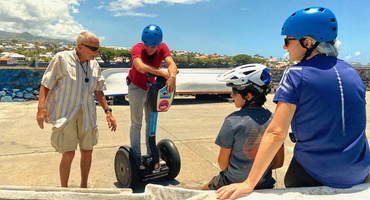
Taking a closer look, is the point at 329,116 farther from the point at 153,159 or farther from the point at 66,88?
the point at 66,88

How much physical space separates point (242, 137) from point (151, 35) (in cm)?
161

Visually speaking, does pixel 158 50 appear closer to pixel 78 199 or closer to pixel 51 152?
pixel 78 199

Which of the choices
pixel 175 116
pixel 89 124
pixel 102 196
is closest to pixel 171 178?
pixel 89 124

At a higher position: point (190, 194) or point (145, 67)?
point (145, 67)

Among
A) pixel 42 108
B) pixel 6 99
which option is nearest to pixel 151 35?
pixel 42 108

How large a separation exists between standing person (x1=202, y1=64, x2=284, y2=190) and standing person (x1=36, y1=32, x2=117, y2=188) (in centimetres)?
157

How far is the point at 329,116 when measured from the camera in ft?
5.12

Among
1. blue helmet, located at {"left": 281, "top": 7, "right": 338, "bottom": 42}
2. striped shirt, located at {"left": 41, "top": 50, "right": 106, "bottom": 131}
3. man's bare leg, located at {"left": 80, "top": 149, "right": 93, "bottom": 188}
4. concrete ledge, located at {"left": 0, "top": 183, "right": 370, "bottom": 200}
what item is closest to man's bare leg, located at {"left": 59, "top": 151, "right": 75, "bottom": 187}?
man's bare leg, located at {"left": 80, "top": 149, "right": 93, "bottom": 188}

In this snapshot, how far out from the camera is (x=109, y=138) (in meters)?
5.90

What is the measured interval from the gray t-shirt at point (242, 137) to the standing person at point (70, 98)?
1683 millimetres

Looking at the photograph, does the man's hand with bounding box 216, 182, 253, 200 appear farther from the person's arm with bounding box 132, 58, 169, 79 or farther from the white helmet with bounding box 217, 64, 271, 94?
the person's arm with bounding box 132, 58, 169, 79

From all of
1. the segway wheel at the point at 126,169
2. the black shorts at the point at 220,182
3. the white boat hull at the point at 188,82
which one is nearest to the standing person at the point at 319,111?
the black shorts at the point at 220,182

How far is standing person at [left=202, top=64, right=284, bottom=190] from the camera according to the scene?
1.95 metres

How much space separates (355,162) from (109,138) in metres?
4.98
